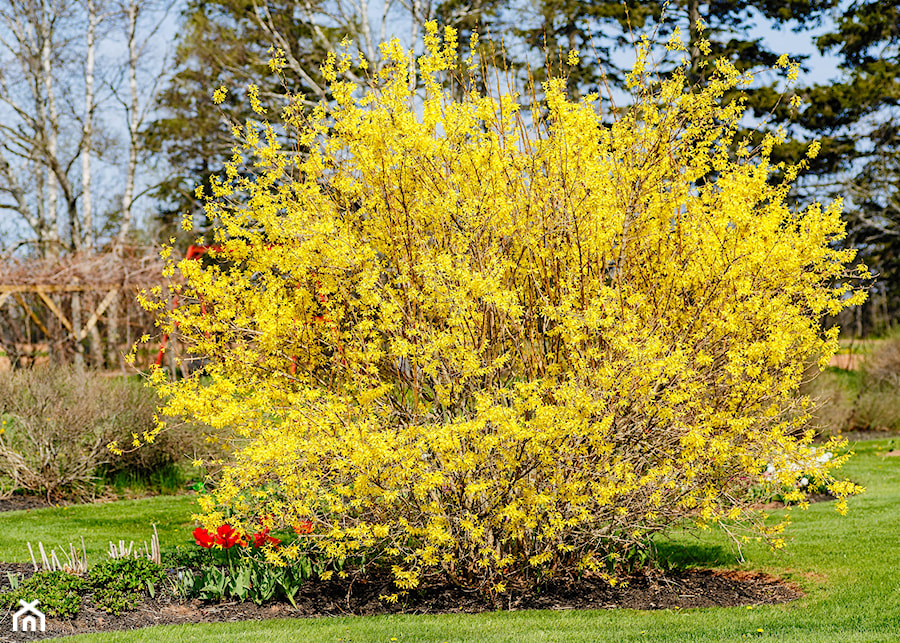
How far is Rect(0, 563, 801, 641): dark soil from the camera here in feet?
16.9

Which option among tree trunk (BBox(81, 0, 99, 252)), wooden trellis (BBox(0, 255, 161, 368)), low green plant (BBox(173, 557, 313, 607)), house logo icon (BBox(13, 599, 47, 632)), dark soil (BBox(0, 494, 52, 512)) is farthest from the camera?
tree trunk (BBox(81, 0, 99, 252))

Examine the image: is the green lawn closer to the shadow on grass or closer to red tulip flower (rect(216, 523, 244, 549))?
the shadow on grass

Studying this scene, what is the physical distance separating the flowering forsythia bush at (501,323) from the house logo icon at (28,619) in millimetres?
984

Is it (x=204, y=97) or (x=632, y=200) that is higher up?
(x=204, y=97)

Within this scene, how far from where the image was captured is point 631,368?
491cm

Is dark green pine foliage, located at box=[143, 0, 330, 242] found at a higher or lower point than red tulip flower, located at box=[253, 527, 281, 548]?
higher

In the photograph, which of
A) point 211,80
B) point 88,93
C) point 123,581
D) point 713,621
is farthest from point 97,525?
point 211,80

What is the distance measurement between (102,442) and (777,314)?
701 centimetres

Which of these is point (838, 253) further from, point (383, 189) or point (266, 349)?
point (266, 349)

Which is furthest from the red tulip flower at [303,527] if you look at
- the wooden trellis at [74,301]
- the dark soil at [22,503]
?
the wooden trellis at [74,301]

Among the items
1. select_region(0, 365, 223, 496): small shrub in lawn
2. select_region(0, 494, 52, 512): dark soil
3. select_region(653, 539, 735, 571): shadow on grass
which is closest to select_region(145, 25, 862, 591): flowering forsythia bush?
select_region(653, 539, 735, 571): shadow on grass

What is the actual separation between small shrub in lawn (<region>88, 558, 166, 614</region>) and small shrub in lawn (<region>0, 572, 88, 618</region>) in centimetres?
11

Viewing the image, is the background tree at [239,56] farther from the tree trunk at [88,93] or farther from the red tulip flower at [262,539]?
the red tulip flower at [262,539]

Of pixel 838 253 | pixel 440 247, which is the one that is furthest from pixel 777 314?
pixel 440 247
